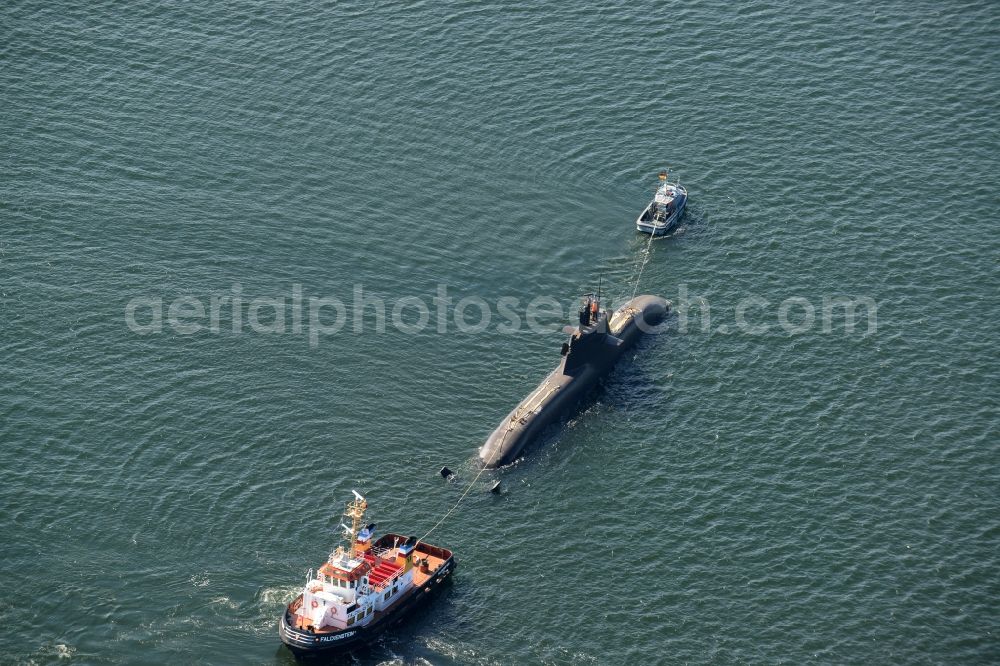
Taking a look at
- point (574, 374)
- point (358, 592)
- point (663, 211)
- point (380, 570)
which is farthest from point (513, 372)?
point (358, 592)

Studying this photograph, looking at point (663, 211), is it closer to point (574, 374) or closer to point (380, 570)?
point (574, 374)

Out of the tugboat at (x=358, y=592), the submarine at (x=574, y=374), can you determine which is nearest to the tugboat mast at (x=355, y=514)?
the tugboat at (x=358, y=592)

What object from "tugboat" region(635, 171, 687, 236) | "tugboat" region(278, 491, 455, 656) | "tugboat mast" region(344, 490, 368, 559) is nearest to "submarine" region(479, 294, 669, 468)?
"tugboat" region(635, 171, 687, 236)

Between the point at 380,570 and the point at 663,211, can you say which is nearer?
the point at 380,570

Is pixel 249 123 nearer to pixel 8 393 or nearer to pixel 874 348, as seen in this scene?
pixel 8 393

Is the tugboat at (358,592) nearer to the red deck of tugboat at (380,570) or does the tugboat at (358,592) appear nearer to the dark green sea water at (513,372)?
the red deck of tugboat at (380,570)

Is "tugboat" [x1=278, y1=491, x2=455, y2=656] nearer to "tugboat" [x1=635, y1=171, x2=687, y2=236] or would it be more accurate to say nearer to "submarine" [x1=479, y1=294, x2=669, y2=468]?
"submarine" [x1=479, y1=294, x2=669, y2=468]

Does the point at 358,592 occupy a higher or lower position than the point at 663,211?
lower
